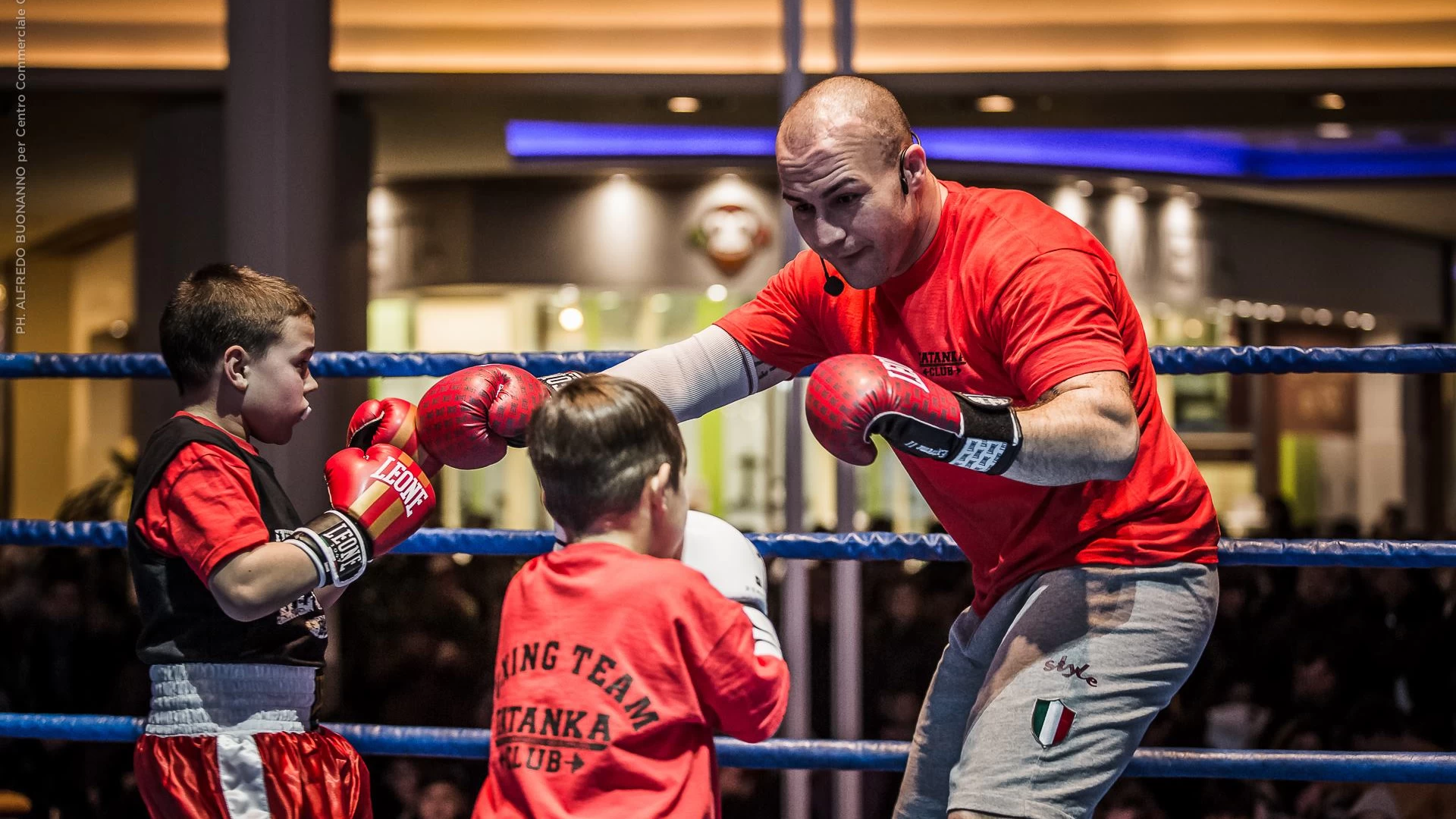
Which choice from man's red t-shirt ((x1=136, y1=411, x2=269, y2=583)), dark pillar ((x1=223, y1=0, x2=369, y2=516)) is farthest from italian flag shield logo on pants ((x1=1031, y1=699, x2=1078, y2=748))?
dark pillar ((x1=223, y1=0, x2=369, y2=516))

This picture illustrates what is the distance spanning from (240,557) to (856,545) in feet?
2.98

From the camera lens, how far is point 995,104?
5.77 meters

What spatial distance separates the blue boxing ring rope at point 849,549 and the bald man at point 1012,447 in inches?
11.5

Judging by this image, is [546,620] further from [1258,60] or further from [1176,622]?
[1258,60]

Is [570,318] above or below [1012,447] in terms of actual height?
above

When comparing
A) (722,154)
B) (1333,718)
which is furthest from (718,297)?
(1333,718)

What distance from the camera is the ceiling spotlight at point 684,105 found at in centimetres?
565

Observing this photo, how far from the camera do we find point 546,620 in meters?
1.34

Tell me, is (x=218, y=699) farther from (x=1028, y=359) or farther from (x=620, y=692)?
(x=1028, y=359)

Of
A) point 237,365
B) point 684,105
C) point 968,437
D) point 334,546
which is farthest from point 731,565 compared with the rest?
point 684,105

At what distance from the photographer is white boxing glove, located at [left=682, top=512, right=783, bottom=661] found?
4.67 feet

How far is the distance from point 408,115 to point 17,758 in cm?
321

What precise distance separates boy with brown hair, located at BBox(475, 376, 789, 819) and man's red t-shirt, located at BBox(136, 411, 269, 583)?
1.32 feet

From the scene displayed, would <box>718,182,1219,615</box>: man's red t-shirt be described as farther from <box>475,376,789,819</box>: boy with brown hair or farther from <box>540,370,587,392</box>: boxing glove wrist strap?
<box>540,370,587,392</box>: boxing glove wrist strap
